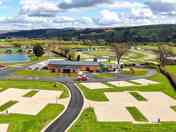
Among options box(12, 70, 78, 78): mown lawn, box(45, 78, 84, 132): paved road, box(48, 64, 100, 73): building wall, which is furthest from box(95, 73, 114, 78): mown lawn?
box(45, 78, 84, 132): paved road

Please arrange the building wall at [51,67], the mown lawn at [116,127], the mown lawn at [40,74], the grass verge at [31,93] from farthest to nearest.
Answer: the building wall at [51,67]
the mown lawn at [40,74]
the grass verge at [31,93]
the mown lawn at [116,127]

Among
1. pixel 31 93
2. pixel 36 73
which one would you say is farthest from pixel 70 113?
pixel 36 73

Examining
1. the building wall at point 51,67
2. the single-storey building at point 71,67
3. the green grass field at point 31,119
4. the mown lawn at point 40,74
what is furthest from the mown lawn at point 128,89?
the building wall at point 51,67

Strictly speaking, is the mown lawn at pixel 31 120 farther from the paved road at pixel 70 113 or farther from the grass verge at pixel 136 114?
the grass verge at pixel 136 114

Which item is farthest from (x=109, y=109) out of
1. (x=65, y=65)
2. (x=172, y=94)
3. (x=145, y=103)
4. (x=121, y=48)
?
(x=121, y=48)

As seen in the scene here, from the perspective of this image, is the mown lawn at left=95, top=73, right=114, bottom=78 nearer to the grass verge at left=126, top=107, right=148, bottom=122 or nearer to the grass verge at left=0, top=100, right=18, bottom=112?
the grass verge at left=0, top=100, right=18, bottom=112

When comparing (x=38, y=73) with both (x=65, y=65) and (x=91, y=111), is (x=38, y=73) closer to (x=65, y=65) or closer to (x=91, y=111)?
(x=65, y=65)
